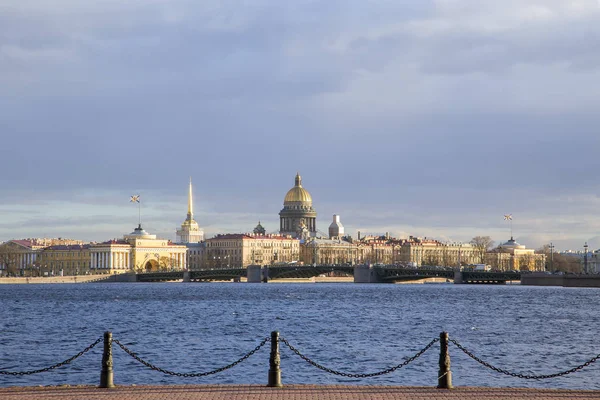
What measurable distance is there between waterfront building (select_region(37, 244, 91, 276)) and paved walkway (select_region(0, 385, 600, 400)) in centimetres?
17185

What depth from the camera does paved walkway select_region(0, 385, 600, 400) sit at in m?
17.2

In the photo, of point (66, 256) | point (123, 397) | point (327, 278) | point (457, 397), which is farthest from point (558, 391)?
point (66, 256)

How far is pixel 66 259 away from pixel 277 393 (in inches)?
6987

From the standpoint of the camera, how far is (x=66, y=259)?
190500 millimetres

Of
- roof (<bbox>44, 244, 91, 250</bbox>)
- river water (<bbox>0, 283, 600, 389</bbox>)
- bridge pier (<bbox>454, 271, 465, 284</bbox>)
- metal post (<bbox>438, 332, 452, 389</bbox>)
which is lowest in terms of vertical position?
river water (<bbox>0, 283, 600, 389</bbox>)

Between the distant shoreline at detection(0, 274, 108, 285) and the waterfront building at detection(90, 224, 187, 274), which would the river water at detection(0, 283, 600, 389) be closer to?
the distant shoreline at detection(0, 274, 108, 285)

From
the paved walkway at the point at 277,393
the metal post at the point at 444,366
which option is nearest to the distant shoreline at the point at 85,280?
the paved walkway at the point at 277,393

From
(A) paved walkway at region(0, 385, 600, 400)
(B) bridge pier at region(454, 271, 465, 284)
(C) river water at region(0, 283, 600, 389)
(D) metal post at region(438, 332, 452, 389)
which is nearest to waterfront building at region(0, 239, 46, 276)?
(B) bridge pier at region(454, 271, 465, 284)

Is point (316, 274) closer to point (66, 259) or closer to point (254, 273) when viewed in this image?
point (254, 273)

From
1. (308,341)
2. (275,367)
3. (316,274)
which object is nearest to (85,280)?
(316,274)

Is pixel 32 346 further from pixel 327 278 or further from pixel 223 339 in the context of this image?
pixel 327 278

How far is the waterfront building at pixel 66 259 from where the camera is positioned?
Answer: 7402 inches

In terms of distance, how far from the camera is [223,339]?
37.0m

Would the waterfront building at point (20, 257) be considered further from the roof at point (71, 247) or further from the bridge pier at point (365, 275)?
the bridge pier at point (365, 275)
